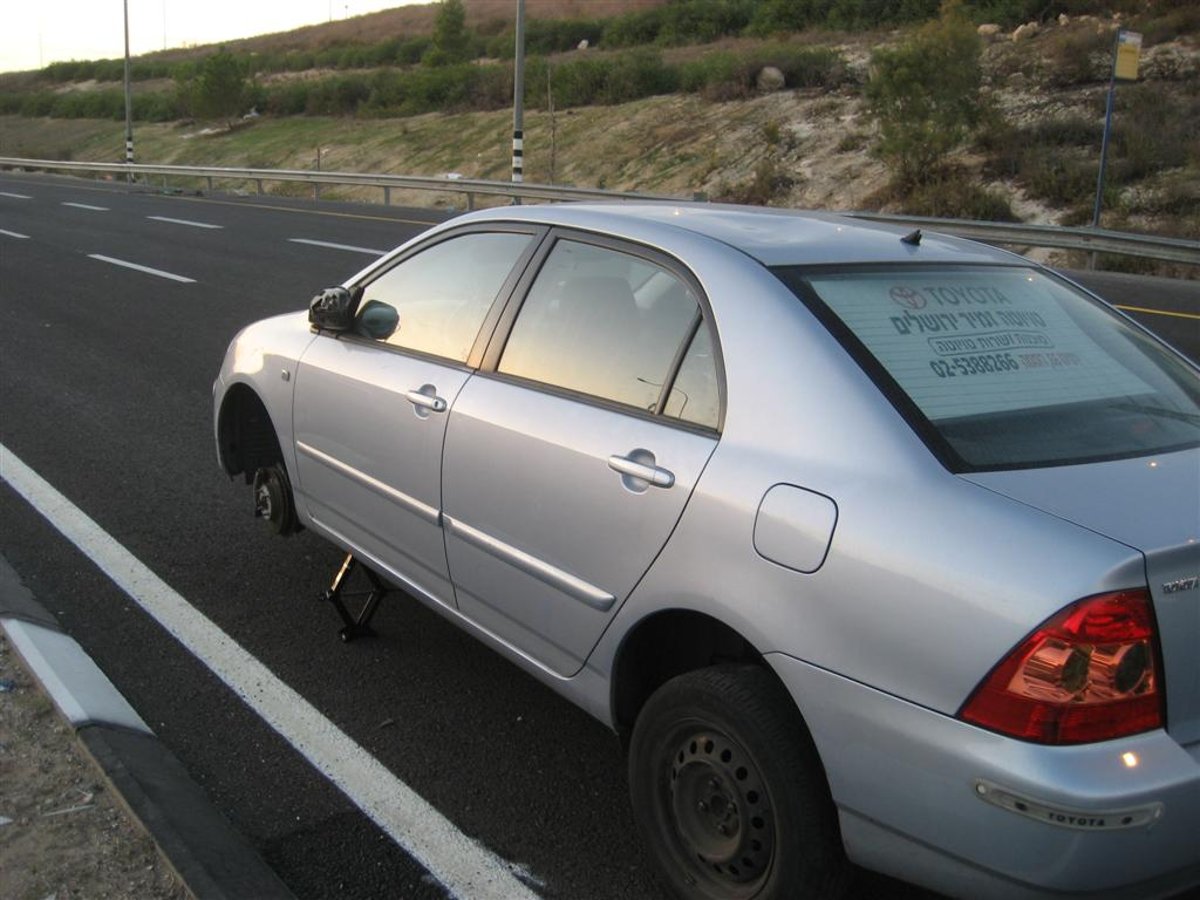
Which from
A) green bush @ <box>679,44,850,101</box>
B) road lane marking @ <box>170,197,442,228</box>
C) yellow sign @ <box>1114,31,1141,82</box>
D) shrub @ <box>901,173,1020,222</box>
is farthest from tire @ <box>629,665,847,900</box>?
green bush @ <box>679,44,850,101</box>

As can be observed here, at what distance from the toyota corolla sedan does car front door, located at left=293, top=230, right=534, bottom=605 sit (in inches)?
0.7

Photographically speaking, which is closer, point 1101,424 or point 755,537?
point 755,537

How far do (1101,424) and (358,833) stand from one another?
7.17 ft

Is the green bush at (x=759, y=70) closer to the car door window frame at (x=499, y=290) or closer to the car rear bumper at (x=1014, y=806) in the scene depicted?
the car door window frame at (x=499, y=290)

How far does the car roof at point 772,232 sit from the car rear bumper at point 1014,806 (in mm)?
1272

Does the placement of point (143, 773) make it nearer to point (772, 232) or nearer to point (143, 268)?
point (772, 232)

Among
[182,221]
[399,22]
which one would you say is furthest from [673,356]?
[399,22]

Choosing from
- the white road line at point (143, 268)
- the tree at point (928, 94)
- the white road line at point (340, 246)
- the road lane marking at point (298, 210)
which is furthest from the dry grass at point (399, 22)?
the white road line at point (143, 268)

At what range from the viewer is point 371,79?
59.0m

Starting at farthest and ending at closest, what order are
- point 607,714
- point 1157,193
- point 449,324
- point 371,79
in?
point 371,79, point 1157,193, point 449,324, point 607,714

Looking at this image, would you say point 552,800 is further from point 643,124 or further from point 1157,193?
point 643,124

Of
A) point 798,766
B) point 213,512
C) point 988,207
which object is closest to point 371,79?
point 988,207

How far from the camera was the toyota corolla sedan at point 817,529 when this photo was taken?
7.38ft

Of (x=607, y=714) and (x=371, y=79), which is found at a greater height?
(x=371, y=79)
